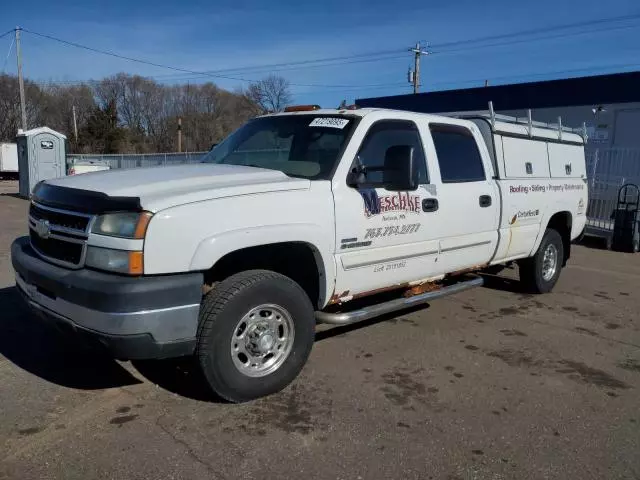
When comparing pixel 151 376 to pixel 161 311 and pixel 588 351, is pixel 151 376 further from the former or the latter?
pixel 588 351

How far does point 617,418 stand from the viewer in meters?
3.68

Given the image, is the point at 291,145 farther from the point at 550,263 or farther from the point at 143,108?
the point at 143,108

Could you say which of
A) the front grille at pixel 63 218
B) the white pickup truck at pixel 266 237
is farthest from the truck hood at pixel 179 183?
the front grille at pixel 63 218

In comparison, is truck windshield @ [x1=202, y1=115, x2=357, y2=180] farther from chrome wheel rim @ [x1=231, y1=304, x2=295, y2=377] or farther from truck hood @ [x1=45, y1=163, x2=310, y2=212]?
chrome wheel rim @ [x1=231, y1=304, x2=295, y2=377]

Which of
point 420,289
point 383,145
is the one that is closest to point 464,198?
point 420,289

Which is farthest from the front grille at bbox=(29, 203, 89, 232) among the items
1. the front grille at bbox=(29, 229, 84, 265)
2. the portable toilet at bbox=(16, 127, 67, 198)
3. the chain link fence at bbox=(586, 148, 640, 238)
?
the portable toilet at bbox=(16, 127, 67, 198)

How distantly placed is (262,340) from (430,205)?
1.91m

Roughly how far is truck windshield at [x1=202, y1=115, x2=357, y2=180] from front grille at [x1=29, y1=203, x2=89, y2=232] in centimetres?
149

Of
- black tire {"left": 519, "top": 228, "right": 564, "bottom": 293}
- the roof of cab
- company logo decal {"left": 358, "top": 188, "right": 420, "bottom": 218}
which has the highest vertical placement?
the roof of cab

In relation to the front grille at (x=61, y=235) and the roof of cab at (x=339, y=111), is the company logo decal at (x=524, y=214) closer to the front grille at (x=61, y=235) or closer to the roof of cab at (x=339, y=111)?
the roof of cab at (x=339, y=111)

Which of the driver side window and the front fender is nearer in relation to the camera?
the front fender

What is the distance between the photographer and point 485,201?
5.39 m

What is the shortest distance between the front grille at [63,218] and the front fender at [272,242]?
2.33 feet

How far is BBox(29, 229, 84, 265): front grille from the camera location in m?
3.33
